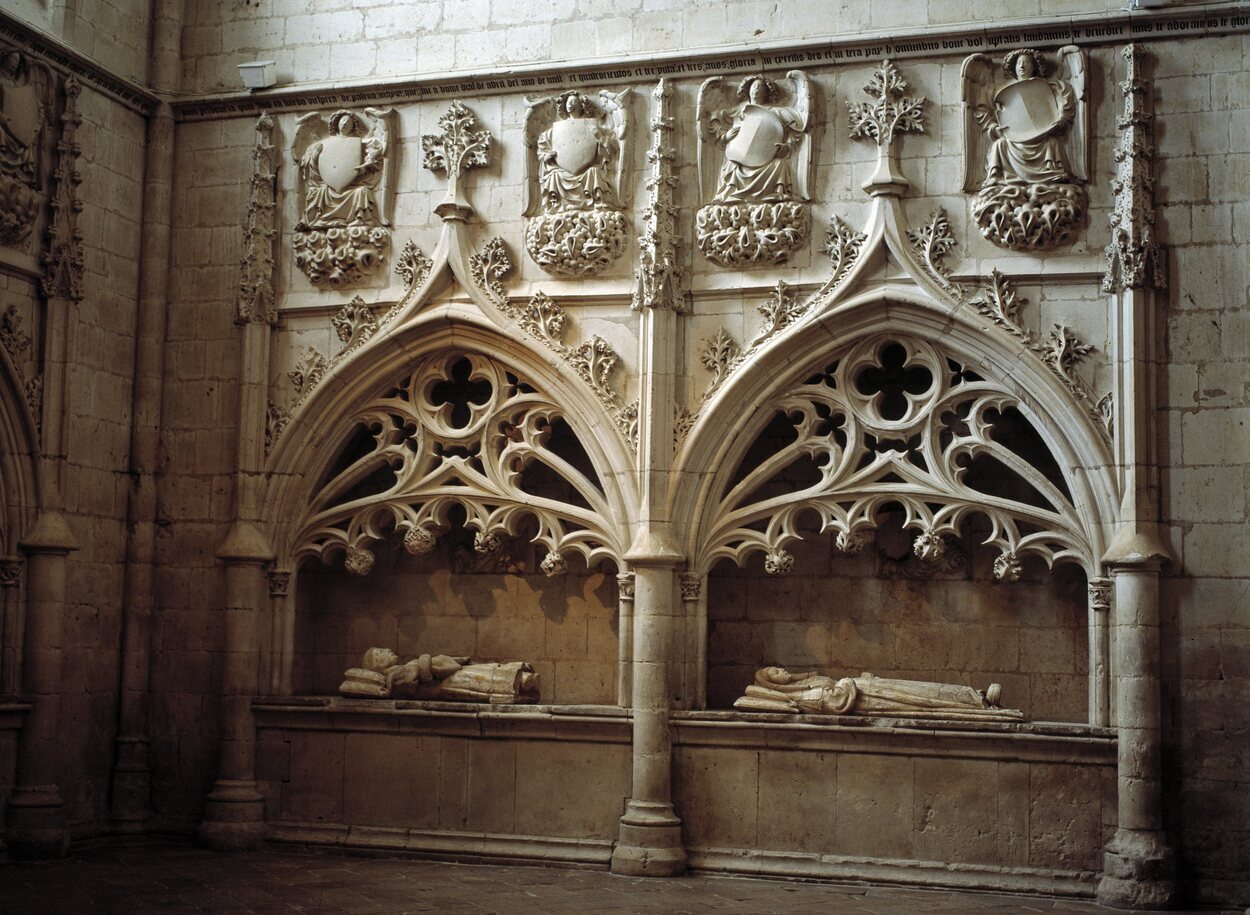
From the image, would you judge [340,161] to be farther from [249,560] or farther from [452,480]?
[249,560]

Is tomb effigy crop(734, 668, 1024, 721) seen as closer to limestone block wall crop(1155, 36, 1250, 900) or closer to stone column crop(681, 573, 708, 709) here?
stone column crop(681, 573, 708, 709)

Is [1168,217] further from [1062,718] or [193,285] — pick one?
[193,285]

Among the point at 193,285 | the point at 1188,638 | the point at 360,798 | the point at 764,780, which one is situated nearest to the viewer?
the point at 1188,638

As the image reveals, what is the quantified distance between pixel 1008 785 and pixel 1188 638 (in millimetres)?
1257

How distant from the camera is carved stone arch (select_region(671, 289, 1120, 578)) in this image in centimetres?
895

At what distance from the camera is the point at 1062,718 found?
381 inches

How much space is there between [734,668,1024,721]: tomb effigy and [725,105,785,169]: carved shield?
303 cm

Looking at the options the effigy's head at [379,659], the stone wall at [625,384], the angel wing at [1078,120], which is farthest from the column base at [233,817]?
the angel wing at [1078,120]

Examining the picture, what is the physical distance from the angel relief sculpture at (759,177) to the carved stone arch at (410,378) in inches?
50.0

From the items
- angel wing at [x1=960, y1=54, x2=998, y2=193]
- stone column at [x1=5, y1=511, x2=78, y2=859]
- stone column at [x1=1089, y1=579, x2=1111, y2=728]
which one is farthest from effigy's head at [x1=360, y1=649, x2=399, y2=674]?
angel wing at [x1=960, y1=54, x2=998, y2=193]

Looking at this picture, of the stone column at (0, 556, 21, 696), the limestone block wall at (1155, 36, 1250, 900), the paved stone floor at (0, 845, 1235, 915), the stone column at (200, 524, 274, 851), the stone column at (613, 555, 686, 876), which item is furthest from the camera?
the stone column at (200, 524, 274, 851)

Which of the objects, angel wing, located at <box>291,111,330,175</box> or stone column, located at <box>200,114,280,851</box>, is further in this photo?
angel wing, located at <box>291,111,330,175</box>

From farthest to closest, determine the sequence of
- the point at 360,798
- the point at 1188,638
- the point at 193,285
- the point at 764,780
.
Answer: the point at 193,285
the point at 360,798
the point at 764,780
the point at 1188,638

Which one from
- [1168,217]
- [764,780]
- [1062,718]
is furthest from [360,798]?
[1168,217]
